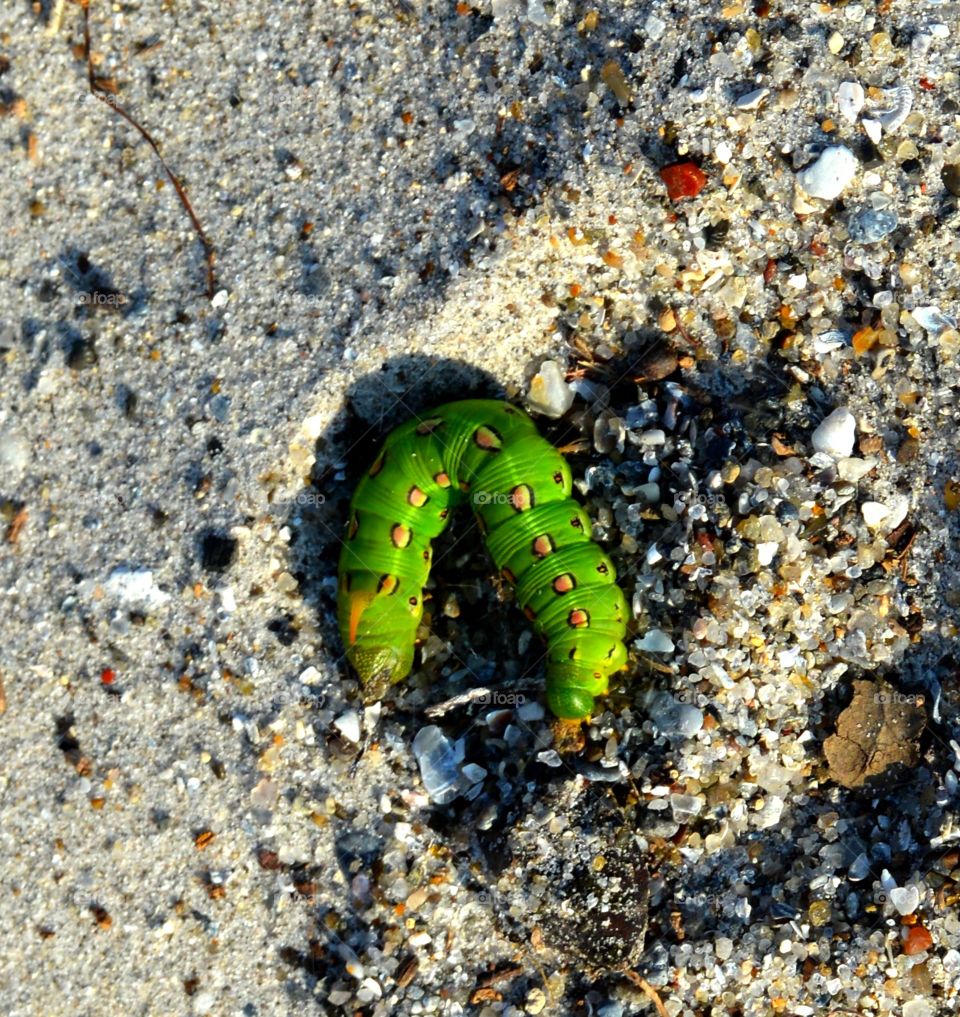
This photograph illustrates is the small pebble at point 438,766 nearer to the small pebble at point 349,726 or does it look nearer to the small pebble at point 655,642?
the small pebble at point 349,726

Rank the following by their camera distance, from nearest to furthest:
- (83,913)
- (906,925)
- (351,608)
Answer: (906,925) → (351,608) → (83,913)

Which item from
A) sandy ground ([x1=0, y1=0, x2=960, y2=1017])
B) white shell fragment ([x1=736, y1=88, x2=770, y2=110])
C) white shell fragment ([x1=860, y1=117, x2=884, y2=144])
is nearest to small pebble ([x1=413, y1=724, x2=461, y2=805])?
sandy ground ([x1=0, y1=0, x2=960, y2=1017])

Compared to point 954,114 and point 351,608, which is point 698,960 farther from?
point 954,114

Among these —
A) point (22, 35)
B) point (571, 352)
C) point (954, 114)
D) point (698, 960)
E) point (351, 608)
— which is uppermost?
point (22, 35)

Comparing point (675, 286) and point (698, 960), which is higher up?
point (675, 286)

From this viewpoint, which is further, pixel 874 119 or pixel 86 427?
pixel 86 427

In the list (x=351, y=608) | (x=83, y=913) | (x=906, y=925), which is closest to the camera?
(x=906, y=925)

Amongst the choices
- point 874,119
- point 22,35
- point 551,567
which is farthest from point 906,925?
point 22,35

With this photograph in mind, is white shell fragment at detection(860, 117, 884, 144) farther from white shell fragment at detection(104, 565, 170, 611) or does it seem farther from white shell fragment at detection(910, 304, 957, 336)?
white shell fragment at detection(104, 565, 170, 611)
